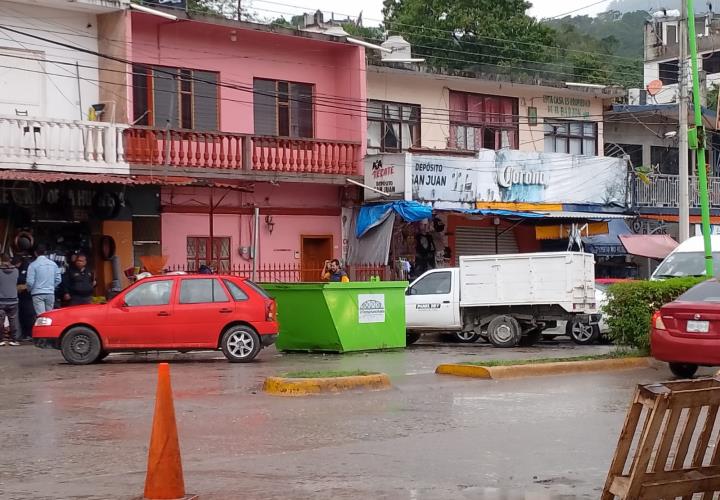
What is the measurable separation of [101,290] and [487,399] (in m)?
13.8

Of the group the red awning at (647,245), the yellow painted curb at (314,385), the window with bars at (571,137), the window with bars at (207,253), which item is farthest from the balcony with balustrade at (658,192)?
the yellow painted curb at (314,385)

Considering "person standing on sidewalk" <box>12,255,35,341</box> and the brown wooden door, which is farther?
the brown wooden door

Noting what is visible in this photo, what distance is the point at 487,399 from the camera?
13031 mm

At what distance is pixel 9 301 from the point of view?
21031 millimetres

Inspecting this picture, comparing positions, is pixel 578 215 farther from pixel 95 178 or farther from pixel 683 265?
pixel 95 178

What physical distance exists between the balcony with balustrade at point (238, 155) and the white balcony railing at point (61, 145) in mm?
443

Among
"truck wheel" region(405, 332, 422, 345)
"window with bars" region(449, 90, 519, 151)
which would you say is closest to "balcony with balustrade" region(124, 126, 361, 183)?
"window with bars" region(449, 90, 519, 151)

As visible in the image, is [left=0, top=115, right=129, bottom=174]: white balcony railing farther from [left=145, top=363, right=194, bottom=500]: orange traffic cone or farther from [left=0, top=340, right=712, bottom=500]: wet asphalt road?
[left=145, top=363, right=194, bottom=500]: orange traffic cone

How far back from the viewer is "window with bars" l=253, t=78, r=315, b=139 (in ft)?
91.5

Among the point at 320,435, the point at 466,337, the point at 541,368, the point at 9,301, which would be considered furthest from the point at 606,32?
the point at 320,435

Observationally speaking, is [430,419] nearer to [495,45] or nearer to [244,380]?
[244,380]

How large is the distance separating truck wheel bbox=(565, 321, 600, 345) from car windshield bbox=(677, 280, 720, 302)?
21.4ft

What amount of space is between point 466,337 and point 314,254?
21.4 ft

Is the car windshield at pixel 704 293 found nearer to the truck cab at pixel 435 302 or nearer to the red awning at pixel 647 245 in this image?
A: the truck cab at pixel 435 302
